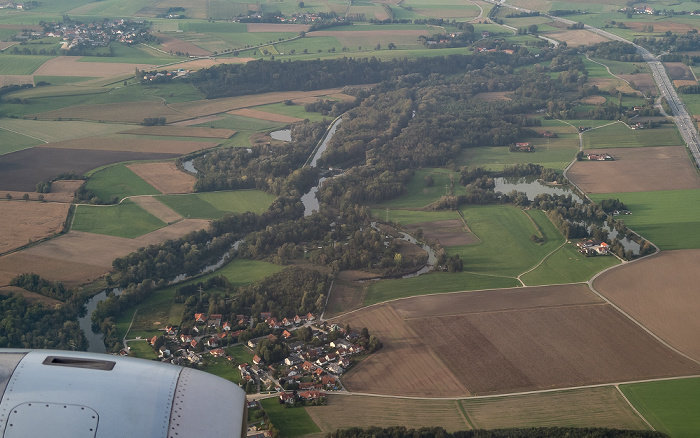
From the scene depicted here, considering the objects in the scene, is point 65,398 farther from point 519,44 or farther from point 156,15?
point 156,15

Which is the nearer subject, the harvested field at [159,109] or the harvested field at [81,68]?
the harvested field at [159,109]

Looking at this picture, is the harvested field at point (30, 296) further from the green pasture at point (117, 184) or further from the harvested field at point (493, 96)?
Answer: the harvested field at point (493, 96)

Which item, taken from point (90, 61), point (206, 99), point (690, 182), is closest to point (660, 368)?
→ point (690, 182)

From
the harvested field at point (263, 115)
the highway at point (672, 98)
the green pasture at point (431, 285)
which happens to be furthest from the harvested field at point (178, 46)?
the green pasture at point (431, 285)

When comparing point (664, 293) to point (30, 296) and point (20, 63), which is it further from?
point (20, 63)

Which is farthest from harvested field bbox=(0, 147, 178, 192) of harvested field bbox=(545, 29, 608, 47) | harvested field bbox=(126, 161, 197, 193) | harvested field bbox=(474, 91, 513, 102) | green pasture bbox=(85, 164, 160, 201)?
harvested field bbox=(545, 29, 608, 47)

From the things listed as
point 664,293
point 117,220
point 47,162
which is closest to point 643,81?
point 664,293
